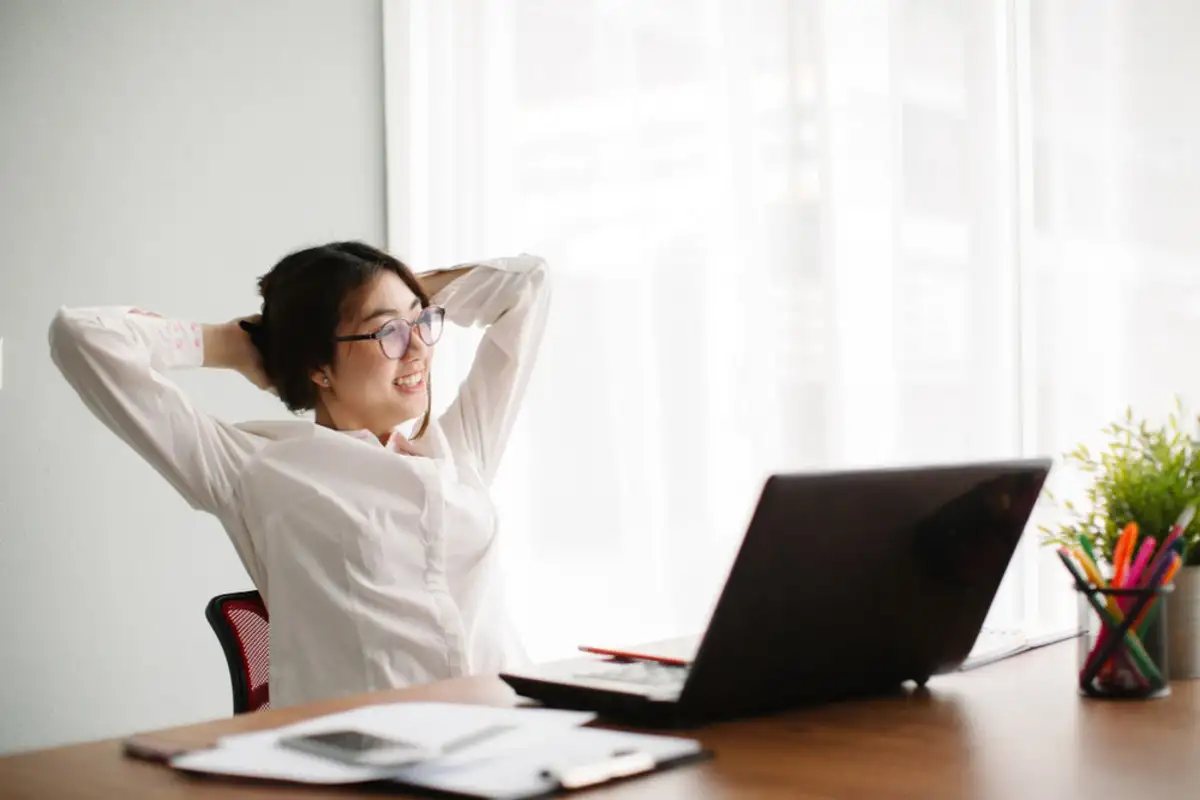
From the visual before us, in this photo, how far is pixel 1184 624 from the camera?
113 cm

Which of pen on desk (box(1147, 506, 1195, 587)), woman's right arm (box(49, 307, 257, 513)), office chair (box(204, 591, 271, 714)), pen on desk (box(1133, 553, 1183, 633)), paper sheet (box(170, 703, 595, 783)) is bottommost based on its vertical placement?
office chair (box(204, 591, 271, 714))

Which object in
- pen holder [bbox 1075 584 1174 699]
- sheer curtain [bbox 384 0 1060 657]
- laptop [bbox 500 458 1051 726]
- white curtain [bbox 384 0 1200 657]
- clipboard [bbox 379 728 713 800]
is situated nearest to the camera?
clipboard [bbox 379 728 713 800]

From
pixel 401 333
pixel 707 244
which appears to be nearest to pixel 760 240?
pixel 707 244

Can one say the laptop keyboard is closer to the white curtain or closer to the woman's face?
the woman's face

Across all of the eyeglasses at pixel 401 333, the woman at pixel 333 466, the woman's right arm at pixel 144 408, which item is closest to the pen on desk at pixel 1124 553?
the woman at pixel 333 466

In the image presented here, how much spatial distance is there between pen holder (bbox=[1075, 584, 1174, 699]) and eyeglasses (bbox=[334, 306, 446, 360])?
115 centimetres

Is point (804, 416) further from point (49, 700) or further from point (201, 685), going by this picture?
point (49, 700)

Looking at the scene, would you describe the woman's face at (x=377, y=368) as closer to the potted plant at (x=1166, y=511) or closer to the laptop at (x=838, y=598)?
the laptop at (x=838, y=598)

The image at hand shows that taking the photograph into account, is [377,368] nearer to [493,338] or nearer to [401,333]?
[401,333]

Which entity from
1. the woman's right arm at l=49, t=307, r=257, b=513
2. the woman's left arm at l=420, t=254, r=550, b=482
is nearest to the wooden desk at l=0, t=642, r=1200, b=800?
the woman's right arm at l=49, t=307, r=257, b=513

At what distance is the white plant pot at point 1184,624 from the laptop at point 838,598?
0.15m

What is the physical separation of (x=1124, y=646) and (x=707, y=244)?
1.91 m

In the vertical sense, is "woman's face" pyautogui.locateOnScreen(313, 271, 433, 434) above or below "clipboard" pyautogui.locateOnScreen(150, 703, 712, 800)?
above

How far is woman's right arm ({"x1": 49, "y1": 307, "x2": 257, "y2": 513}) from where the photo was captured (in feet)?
5.96
